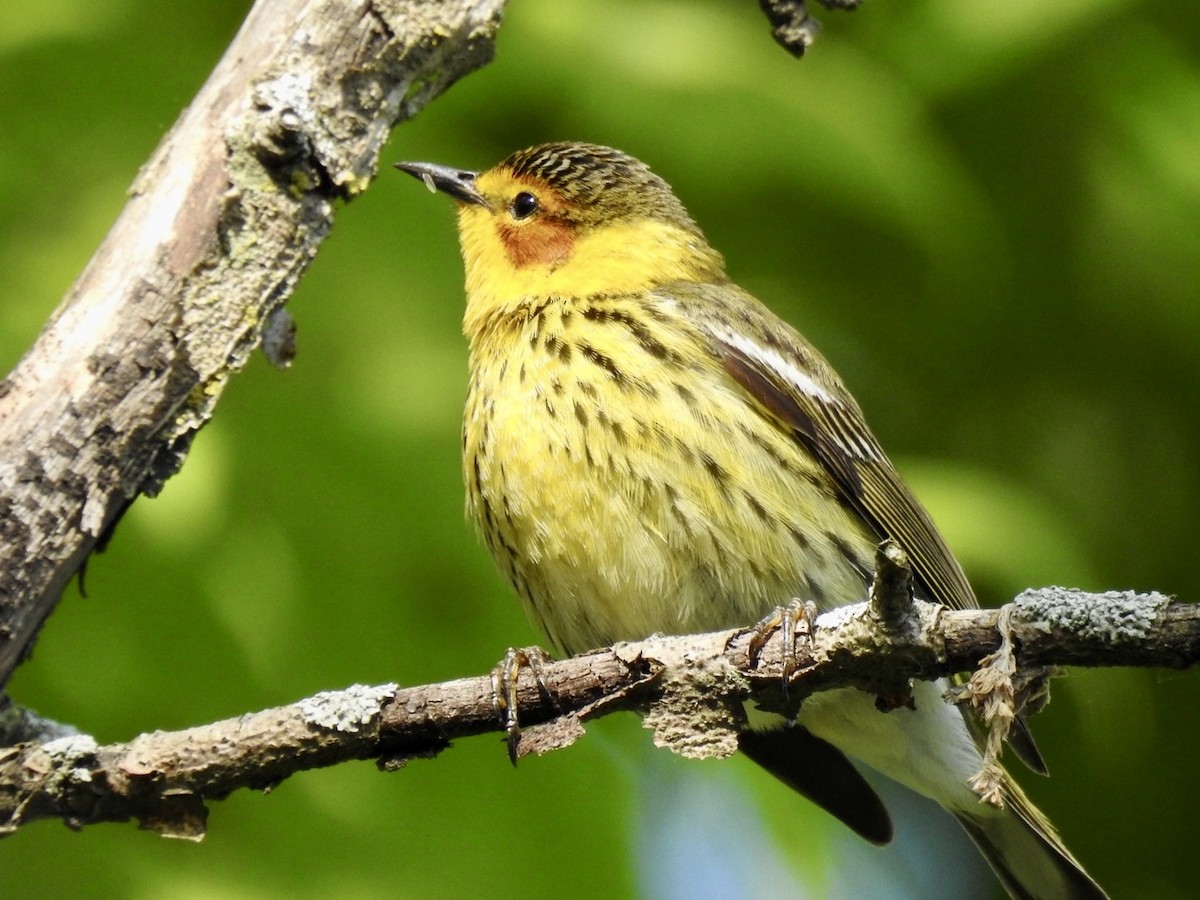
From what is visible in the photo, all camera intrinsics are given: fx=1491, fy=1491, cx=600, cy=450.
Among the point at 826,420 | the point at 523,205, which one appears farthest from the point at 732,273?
the point at 523,205

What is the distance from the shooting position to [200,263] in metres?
2.82

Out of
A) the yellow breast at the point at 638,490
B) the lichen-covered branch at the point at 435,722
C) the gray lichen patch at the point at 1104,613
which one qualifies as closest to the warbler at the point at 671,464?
the yellow breast at the point at 638,490

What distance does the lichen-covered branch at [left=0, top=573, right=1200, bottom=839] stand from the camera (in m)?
2.64

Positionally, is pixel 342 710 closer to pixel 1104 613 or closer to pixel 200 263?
pixel 200 263

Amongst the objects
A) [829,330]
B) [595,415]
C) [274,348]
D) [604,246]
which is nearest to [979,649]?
[595,415]

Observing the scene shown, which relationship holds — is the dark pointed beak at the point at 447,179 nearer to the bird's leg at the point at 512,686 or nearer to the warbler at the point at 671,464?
the warbler at the point at 671,464

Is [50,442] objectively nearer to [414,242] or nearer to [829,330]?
[414,242]

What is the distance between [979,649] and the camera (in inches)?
92.2

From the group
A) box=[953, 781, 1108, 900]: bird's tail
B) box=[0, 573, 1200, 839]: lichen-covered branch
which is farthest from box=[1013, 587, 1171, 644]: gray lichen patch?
box=[953, 781, 1108, 900]: bird's tail

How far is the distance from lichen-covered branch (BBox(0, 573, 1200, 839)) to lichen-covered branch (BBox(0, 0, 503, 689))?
251mm

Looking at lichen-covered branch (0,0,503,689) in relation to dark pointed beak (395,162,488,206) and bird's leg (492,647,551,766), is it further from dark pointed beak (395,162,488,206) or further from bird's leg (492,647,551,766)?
bird's leg (492,647,551,766)

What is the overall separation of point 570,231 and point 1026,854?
2.04m

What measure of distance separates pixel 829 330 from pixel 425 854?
5.78 feet

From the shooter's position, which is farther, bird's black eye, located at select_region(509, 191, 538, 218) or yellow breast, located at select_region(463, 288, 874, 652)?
bird's black eye, located at select_region(509, 191, 538, 218)
